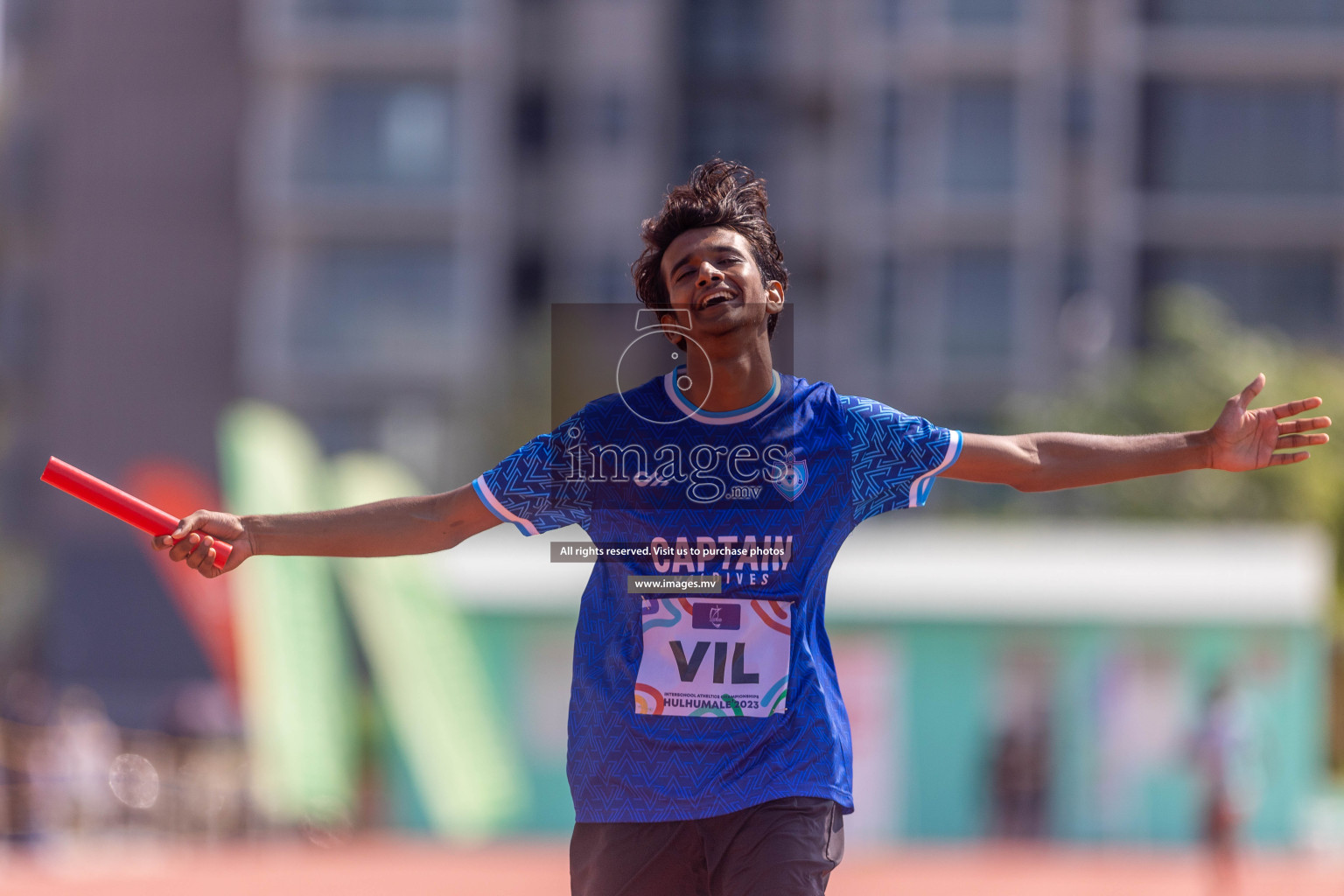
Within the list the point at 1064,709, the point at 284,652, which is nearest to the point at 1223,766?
the point at 1064,709

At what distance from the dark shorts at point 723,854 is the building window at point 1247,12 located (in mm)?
34202

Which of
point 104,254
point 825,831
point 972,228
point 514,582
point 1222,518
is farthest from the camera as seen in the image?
point 104,254

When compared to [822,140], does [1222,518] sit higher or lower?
lower

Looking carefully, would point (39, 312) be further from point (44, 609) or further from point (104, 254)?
point (44, 609)

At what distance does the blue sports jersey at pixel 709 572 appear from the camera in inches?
138

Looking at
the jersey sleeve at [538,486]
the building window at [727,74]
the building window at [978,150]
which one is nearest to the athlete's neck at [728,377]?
the jersey sleeve at [538,486]

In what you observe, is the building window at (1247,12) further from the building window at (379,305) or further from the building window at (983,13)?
the building window at (379,305)

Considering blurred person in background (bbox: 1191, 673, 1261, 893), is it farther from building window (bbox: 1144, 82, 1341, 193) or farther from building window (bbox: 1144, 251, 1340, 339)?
building window (bbox: 1144, 82, 1341, 193)

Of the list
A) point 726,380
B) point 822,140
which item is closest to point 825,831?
point 726,380

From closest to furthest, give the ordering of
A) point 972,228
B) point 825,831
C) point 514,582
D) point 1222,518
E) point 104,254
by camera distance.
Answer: point 825,831
point 514,582
point 1222,518
point 972,228
point 104,254

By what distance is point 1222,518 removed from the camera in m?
26.0

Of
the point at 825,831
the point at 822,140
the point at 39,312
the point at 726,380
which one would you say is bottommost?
the point at 825,831

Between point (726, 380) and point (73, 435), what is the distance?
114ft

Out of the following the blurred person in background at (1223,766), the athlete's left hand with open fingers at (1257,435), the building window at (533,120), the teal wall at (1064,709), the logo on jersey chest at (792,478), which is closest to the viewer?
the logo on jersey chest at (792,478)
